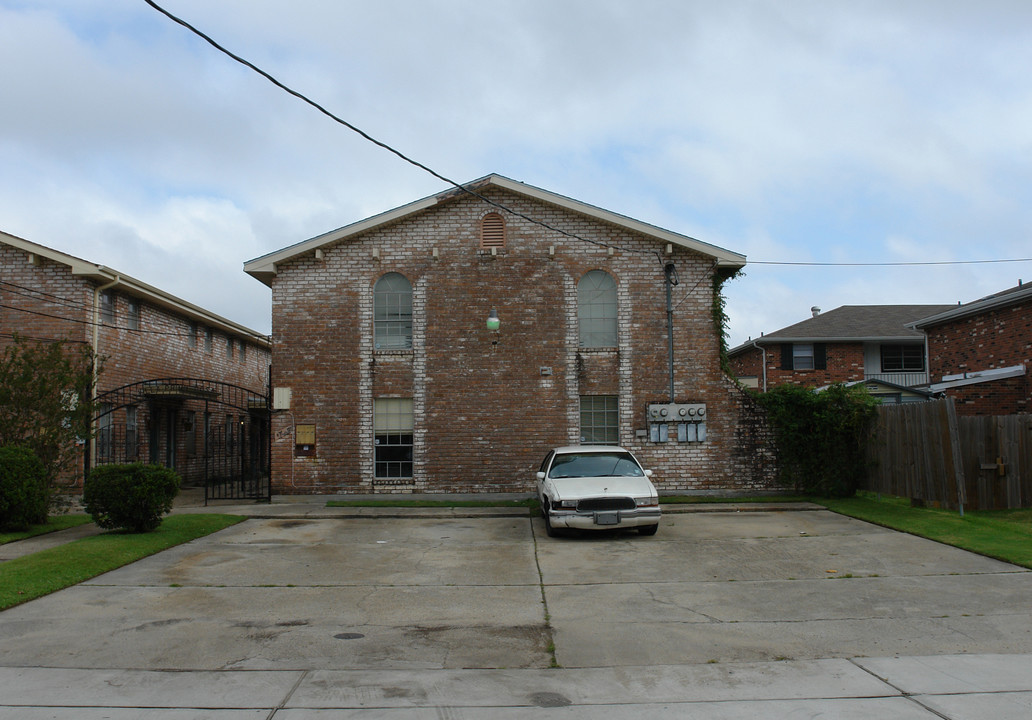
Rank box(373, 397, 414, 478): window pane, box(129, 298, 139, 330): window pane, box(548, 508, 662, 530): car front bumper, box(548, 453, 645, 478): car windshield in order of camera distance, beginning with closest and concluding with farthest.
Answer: box(548, 508, 662, 530): car front bumper
box(548, 453, 645, 478): car windshield
box(373, 397, 414, 478): window pane
box(129, 298, 139, 330): window pane

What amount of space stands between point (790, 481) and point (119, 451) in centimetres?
1644

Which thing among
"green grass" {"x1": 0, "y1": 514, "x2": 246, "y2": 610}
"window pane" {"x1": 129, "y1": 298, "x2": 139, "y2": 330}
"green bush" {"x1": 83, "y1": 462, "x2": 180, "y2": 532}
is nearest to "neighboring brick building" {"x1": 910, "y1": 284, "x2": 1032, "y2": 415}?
"green grass" {"x1": 0, "y1": 514, "x2": 246, "y2": 610}

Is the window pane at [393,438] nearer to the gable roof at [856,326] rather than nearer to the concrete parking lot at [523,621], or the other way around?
the concrete parking lot at [523,621]

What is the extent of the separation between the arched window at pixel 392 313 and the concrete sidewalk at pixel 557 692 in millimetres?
12445

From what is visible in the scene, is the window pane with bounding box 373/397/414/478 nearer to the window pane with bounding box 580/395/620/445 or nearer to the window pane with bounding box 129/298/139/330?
the window pane with bounding box 580/395/620/445

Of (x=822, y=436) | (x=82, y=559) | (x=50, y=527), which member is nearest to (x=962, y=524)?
(x=822, y=436)

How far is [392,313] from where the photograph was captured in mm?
18312

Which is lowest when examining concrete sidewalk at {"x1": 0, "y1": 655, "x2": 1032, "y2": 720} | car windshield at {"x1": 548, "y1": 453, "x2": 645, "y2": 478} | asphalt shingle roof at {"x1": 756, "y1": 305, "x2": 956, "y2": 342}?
concrete sidewalk at {"x1": 0, "y1": 655, "x2": 1032, "y2": 720}

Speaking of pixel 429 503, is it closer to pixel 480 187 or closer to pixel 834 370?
pixel 480 187

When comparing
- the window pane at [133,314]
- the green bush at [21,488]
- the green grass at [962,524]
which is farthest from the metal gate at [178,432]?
the green grass at [962,524]

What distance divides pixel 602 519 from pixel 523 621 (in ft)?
15.6

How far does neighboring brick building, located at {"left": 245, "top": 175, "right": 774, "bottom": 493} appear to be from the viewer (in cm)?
1792

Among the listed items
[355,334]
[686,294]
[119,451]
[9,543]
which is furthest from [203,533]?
[686,294]

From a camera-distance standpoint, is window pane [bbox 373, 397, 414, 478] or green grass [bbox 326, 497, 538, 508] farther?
window pane [bbox 373, 397, 414, 478]
